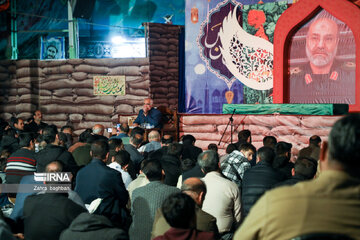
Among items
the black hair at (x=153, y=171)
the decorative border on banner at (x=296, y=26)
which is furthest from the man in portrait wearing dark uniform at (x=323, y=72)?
the black hair at (x=153, y=171)

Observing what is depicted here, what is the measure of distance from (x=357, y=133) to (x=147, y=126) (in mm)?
8269

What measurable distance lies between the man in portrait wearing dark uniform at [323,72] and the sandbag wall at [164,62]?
3.66 m

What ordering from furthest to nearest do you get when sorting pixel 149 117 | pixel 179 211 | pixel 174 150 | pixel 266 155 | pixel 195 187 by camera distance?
pixel 149 117 → pixel 174 150 → pixel 266 155 → pixel 195 187 → pixel 179 211

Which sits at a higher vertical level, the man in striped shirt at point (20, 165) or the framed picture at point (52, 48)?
the framed picture at point (52, 48)

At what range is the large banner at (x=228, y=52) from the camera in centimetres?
1290

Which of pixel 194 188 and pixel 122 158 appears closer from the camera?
pixel 194 188

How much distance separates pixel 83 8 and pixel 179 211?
13.5 m

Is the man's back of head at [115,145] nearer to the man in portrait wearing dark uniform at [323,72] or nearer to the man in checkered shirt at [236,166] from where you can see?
the man in checkered shirt at [236,166]

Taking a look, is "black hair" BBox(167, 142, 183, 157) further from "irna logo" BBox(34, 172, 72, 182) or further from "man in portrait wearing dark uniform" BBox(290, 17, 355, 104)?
"man in portrait wearing dark uniform" BBox(290, 17, 355, 104)

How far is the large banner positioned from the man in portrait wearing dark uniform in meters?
0.94

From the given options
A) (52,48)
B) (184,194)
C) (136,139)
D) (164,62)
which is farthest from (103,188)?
(52,48)

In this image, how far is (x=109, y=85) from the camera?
13992 mm

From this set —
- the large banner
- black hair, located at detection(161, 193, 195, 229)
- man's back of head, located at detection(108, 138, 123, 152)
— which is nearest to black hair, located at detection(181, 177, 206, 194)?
black hair, located at detection(161, 193, 195, 229)

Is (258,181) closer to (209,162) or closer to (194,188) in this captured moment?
(209,162)
